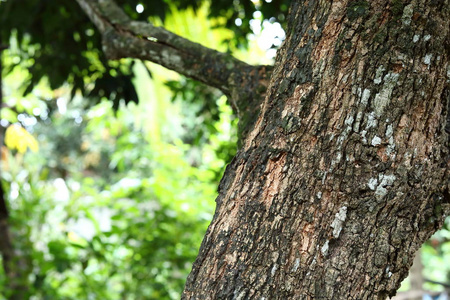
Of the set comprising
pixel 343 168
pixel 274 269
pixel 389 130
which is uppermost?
pixel 389 130

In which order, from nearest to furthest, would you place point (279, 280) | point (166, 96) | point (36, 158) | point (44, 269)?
1. point (279, 280)
2. point (44, 269)
3. point (166, 96)
4. point (36, 158)

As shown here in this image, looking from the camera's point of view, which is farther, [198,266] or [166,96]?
[166,96]

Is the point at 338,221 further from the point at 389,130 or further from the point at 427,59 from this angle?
the point at 427,59

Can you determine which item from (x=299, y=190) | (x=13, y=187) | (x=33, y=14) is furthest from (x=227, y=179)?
(x=13, y=187)

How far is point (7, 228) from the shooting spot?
351 cm

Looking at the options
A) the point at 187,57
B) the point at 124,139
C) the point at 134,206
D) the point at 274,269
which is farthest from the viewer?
the point at 124,139

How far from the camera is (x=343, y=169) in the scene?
3.37 ft

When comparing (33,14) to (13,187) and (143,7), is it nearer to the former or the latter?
(143,7)

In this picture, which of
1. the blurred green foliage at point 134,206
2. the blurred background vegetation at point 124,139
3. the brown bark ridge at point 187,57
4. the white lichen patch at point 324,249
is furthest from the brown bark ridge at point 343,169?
the blurred green foliage at point 134,206

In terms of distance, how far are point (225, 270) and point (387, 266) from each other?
336 millimetres

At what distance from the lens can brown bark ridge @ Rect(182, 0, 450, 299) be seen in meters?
0.99

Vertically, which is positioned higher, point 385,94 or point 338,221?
point 385,94

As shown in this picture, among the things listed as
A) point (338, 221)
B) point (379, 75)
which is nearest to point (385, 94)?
point (379, 75)

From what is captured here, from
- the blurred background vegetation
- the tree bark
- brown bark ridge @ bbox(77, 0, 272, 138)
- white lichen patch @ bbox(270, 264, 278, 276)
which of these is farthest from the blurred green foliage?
white lichen patch @ bbox(270, 264, 278, 276)
